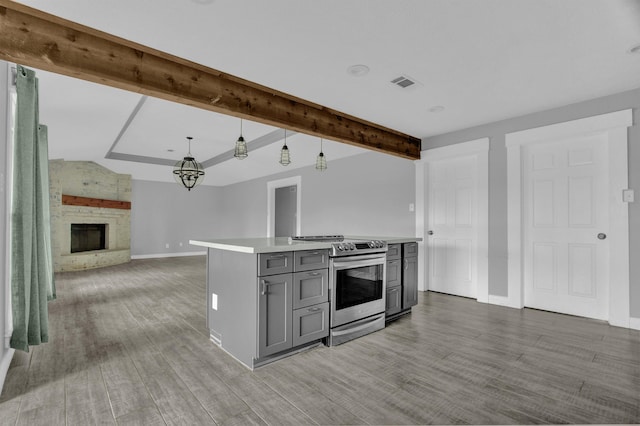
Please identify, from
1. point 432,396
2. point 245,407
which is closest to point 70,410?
point 245,407

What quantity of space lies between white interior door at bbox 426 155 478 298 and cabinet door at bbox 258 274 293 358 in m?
2.96

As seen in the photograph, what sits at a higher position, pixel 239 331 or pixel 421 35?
pixel 421 35

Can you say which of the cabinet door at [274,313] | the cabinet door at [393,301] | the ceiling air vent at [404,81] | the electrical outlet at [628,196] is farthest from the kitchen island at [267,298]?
the electrical outlet at [628,196]

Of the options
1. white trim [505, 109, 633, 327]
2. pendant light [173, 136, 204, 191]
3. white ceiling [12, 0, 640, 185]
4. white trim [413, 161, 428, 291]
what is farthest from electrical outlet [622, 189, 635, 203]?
pendant light [173, 136, 204, 191]

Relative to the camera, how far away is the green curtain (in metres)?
2.27

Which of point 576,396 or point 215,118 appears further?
point 215,118

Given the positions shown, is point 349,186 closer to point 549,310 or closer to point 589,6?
point 549,310

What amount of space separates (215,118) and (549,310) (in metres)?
5.08

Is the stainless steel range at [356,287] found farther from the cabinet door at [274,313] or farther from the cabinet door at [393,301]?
the cabinet door at [274,313]

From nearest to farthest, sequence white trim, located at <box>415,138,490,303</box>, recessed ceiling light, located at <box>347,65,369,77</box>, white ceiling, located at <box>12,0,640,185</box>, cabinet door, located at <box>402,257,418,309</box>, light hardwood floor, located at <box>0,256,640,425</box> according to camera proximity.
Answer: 1. light hardwood floor, located at <box>0,256,640,425</box>
2. white ceiling, located at <box>12,0,640,185</box>
3. recessed ceiling light, located at <box>347,65,369,77</box>
4. cabinet door, located at <box>402,257,418,309</box>
5. white trim, located at <box>415,138,490,303</box>

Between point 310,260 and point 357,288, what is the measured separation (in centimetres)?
65

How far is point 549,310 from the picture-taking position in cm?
366

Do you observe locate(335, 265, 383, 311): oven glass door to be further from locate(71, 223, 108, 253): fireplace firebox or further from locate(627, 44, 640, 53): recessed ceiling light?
locate(71, 223, 108, 253): fireplace firebox

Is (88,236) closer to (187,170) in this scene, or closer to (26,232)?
(187,170)
